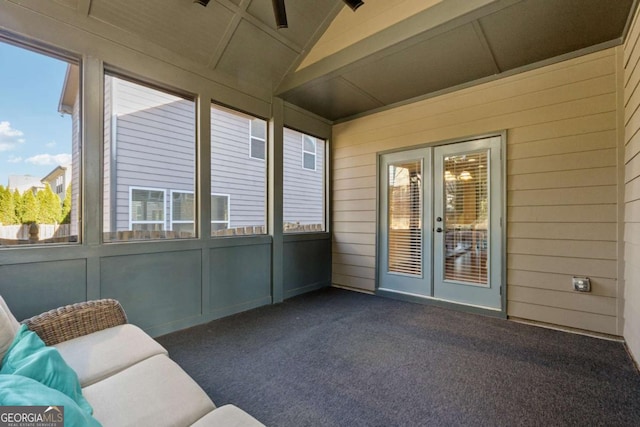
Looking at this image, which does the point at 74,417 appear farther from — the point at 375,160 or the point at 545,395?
the point at 375,160

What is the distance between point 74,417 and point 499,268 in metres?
3.58

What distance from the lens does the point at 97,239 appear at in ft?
8.00

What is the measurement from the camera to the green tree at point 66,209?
2.35 m

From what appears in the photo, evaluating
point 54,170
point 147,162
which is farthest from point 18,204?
point 147,162

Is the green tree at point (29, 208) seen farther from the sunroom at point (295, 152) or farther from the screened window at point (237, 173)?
the screened window at point (237, 173)

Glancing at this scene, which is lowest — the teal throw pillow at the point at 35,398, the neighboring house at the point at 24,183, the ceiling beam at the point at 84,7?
the teal throw pillow at the point at 35,398

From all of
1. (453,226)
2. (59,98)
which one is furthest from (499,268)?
(59,98)

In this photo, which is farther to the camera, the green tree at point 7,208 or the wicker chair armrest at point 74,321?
the green tree at point 7,208

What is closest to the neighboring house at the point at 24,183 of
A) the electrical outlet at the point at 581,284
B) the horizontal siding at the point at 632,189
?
the horizontal siding at the point at 632,189

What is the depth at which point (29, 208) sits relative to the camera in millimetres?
2203

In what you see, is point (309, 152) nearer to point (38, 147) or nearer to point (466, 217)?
point (466, 217)

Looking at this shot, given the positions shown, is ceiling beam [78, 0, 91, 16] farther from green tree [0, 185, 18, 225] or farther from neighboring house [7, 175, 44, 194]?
green tree [0, 185, 18, 225]

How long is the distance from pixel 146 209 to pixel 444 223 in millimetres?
3275

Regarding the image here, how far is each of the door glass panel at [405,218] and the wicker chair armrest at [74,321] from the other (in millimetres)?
3182
